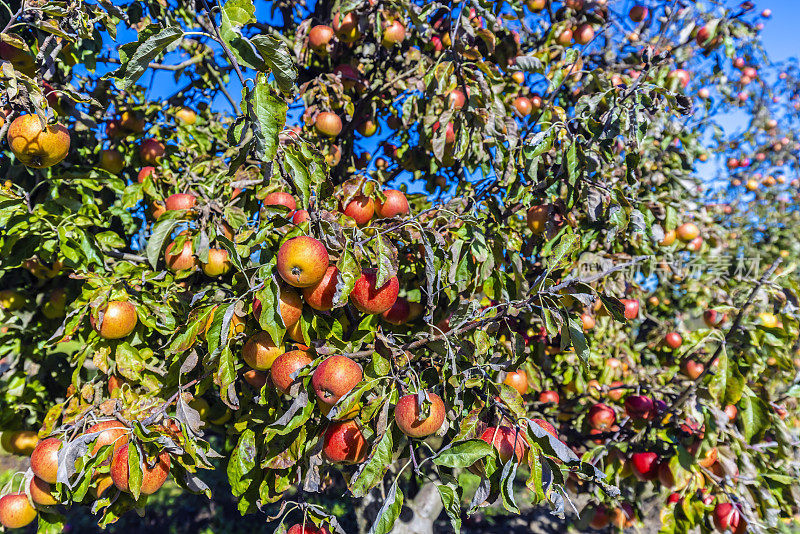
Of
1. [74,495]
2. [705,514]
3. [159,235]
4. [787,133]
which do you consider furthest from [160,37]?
[787,133]

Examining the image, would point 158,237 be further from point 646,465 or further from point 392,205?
point 646,465

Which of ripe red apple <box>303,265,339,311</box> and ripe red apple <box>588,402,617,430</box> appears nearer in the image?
ripe red apple <box>303,265,339,311</box>

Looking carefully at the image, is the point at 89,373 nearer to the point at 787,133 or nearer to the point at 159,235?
the point at 159,235

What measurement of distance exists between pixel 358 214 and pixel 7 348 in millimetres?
1987

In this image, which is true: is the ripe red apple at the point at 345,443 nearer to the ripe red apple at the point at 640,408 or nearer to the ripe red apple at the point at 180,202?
the ripe red apple at the point at 180,202

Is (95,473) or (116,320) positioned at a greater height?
(116,320)

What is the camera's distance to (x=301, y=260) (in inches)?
58.0

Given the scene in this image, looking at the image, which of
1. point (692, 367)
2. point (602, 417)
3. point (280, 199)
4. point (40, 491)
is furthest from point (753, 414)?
point (40, 491)

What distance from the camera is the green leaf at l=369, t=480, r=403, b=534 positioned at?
4.24 feet

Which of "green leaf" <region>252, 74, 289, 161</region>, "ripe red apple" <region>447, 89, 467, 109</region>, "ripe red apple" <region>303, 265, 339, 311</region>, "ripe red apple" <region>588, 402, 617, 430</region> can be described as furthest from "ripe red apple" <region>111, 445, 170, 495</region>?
"ripe red apple" <region>588, 402, 617, 430</region>

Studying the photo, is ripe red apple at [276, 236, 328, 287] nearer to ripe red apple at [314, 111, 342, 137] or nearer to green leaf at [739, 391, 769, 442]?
ripe red apple at [314, 111, 342, 137]

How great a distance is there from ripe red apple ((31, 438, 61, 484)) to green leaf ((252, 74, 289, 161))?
148cm

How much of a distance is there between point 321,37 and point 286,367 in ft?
6.90

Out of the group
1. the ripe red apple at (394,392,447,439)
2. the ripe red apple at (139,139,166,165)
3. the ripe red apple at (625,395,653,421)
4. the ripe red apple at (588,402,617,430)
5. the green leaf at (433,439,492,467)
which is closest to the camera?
the green leaf at (433,439,492,467)
